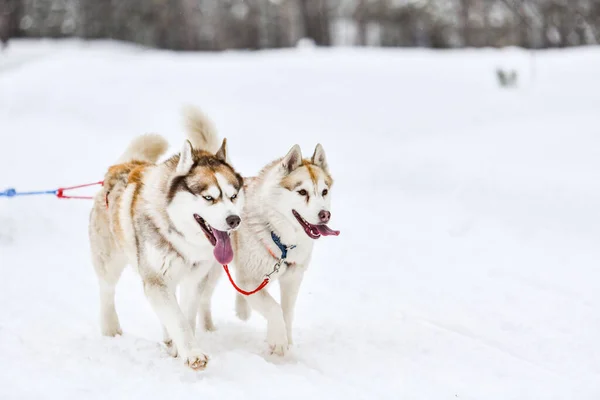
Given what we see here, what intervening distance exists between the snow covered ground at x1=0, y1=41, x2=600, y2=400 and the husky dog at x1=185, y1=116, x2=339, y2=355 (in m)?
0.38

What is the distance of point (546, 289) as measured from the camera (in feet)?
18.7

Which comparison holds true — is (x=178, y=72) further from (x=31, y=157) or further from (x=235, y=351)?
(x=235, y=351)

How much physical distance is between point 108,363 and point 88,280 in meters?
2.71

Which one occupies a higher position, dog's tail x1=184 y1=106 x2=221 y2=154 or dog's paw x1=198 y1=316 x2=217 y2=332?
dog's tail x1=184 y1=106 x2=221 y2=154

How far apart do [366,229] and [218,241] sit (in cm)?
469

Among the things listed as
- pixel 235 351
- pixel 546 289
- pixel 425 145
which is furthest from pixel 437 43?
pixel 235 351

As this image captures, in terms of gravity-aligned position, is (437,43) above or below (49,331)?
above

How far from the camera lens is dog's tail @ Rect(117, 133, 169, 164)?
14.8 feet

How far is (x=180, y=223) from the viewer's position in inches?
134

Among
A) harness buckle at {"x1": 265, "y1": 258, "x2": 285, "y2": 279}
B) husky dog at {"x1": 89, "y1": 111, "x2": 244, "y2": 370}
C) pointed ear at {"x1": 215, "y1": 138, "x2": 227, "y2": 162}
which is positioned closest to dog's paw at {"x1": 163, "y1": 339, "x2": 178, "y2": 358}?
husky dog at {"x1": 89, "y1": 111, "x2": 244, "y2": 370}

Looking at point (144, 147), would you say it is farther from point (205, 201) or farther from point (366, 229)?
point (366, 229)

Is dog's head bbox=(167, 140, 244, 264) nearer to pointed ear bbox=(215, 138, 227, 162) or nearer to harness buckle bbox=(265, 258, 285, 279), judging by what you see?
pointed ear bbox=(215, 138, 227, 162)

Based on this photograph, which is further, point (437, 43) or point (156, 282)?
point (437, 43)

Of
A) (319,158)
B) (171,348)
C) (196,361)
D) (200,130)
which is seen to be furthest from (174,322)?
(319,158)
